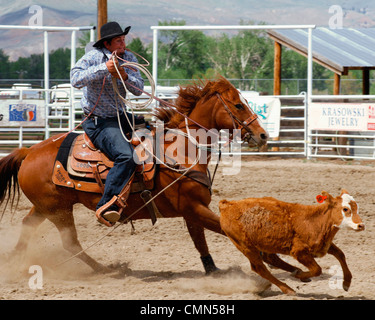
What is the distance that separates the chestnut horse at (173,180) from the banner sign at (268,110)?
7915mm

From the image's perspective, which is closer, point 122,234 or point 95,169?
point 95,169

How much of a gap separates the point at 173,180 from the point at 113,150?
0.58 meters

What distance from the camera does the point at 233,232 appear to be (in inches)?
177

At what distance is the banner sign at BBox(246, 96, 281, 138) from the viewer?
1335 cm

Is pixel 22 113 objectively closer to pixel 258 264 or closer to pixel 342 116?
pixel 342 116

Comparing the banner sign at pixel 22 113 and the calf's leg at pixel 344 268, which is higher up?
the banner sign at pixel 22 113

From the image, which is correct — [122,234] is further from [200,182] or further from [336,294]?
[336,294]

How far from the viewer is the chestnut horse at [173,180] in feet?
16.4

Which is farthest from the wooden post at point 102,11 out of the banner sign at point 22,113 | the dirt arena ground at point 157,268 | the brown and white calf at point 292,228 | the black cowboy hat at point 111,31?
the brown and white calf at point 292,228

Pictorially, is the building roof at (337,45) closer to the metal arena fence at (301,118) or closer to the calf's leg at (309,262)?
the metal arena fence at (301,118)

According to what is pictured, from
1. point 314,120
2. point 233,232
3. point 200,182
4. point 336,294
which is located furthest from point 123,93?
point 314,120

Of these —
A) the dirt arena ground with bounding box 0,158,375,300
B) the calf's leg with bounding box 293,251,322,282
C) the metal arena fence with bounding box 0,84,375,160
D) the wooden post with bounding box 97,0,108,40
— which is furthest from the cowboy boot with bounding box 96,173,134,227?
the wooden post with bounding box 97,0,108,40

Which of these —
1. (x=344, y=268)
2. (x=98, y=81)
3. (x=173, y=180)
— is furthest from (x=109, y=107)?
(x=344, y=268)
